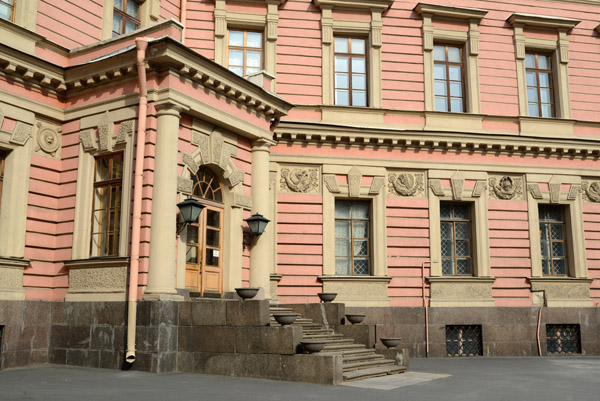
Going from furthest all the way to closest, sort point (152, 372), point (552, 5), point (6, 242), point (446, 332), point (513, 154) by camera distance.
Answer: point (552, 5)
point (513, 154)
point (446, 332)
point (6, 242)
point (152, 372)

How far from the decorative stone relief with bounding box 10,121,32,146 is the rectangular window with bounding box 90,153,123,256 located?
4.90ft

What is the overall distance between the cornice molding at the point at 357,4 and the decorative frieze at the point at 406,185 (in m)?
4.89

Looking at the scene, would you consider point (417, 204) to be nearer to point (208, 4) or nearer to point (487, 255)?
point (487, 255)

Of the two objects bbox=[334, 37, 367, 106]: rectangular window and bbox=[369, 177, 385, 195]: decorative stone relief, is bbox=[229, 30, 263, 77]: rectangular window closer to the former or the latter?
bbox=[334, 37, 367, 106]: rectangular window

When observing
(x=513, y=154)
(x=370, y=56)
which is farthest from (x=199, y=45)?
(x=513, y=154)

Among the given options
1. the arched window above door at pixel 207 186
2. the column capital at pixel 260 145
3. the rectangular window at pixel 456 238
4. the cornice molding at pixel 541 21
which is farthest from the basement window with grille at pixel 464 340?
the cornice molding at pixel 541 21

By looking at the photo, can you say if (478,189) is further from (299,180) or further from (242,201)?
(242,201)

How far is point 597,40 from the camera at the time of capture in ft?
64.8

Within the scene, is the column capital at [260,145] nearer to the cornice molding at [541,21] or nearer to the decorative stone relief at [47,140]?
the decorative stone relief at [47,140]

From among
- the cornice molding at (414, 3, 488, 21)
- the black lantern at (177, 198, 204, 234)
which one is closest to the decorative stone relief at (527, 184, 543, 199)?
the cornice molding at (414, 3, 488, 21)

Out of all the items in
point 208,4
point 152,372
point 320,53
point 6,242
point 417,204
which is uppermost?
point 208,4

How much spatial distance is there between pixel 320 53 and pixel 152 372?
10442 mm

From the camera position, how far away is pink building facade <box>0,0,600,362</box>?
497 inches

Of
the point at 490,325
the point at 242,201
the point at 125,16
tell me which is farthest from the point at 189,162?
the point at 490,325
